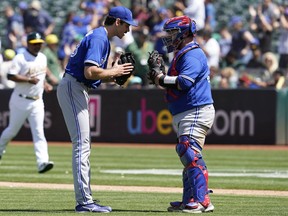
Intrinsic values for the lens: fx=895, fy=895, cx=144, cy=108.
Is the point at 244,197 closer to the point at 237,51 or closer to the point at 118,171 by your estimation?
the point at 118,171

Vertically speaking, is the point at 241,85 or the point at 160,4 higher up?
the point at 160,4

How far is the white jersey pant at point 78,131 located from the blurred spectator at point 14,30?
18268 millimetres

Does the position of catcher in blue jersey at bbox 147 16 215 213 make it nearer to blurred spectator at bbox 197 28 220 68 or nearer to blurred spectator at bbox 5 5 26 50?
blurred spectator at bbox 197 28 220 68

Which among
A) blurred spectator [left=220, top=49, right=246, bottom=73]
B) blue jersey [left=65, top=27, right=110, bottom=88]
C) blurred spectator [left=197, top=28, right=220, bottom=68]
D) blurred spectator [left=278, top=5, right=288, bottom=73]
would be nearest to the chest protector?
blue jersey [left=65, top=27, right=110, bottom=88]

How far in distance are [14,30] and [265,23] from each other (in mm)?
8127

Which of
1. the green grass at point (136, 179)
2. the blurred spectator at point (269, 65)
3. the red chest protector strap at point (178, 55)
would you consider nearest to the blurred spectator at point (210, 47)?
the blurred spectator at point (269, 65)

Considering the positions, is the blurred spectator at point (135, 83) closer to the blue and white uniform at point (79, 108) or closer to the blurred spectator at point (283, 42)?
the blurred spectator at point (283, 42)

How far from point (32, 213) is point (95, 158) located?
31.0 ft

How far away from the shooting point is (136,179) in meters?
14.3

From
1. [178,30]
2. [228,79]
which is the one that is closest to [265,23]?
[228,79]

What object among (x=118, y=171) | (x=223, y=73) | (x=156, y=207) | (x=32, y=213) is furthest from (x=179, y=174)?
(x=223, y=73)

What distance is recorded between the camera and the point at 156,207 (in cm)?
1023

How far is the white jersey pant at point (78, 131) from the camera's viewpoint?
380 inches

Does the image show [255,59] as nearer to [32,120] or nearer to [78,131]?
[32,120]
